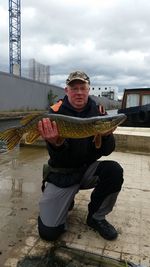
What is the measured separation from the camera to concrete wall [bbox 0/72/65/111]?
2427cm

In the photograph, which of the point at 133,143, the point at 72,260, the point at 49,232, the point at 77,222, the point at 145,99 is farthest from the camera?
the point at 145,99

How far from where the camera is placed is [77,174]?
3.65 meters

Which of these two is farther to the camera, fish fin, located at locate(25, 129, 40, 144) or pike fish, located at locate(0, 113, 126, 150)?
fish fin, located at locate(25, 129, 40, 144)

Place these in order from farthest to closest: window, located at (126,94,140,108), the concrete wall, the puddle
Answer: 1. the concrete wall
2. window, located at (126,94,140,108)
3. the puddle

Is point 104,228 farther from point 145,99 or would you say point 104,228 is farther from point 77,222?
point 145,99

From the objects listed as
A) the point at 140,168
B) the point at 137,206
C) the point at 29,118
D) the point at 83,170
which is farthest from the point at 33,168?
the point at 29,118

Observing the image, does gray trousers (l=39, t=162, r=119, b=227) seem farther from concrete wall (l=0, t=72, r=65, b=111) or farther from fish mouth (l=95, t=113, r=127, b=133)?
concrete wall (l=0, t=72, r=65, b=111)

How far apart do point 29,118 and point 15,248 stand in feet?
3.95

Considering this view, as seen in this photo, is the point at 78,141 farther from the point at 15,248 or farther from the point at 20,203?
the point at 20,203

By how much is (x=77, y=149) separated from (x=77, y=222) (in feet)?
2.98

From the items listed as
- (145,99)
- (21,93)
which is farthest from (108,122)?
(21,93)

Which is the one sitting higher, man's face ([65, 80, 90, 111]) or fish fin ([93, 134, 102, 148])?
man's face ([65, 80, 90, 111])

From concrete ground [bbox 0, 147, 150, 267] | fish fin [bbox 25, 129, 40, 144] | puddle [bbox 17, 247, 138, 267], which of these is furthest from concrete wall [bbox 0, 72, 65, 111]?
puddle [bbox 17, 247, 138, 267]

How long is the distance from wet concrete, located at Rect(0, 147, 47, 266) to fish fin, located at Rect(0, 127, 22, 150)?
100cm
